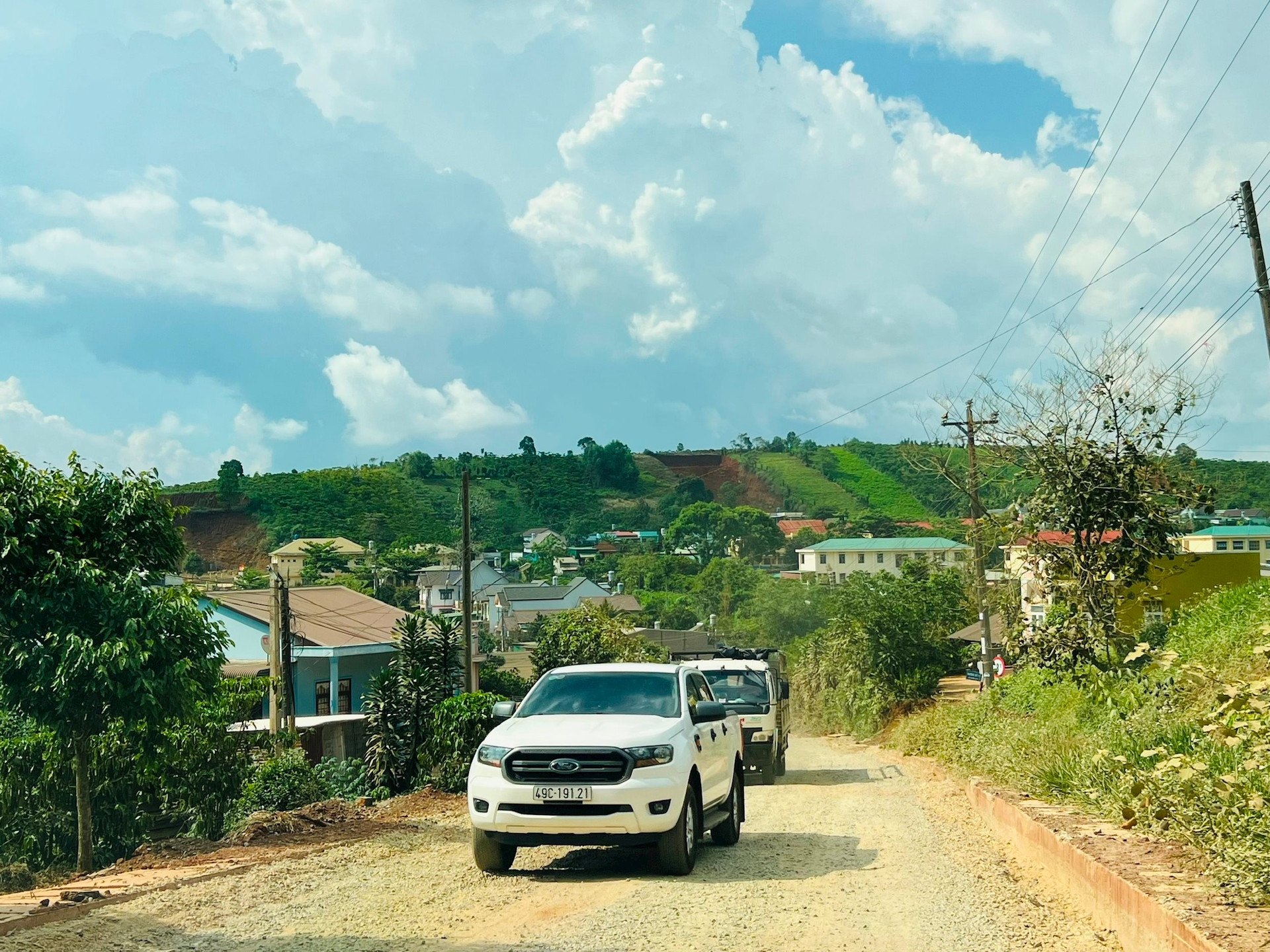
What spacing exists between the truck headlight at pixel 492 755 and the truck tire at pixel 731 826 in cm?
260

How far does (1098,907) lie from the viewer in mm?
7711

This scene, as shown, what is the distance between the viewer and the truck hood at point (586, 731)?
30.9ft

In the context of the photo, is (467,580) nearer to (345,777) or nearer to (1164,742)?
(345,777)

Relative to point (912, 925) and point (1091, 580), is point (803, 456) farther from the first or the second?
point (912, 925)

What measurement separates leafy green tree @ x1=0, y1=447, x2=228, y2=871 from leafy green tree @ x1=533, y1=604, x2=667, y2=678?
1828cm

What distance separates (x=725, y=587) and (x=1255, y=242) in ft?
222

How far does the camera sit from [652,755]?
30.7ft

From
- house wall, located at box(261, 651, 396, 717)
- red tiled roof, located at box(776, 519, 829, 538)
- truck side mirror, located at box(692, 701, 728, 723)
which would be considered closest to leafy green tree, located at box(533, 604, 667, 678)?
house wall, located at box(261, 651, 396, 717)

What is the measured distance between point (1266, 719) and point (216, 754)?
1576cm

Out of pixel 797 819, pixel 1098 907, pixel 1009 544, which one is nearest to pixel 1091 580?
pixel 1009 544

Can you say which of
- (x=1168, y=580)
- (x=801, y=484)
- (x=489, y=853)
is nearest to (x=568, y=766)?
(x=489, y=853)

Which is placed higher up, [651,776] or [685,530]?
[685,530]

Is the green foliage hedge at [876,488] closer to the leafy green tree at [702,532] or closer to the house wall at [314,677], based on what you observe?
the leafy green tree at [702,532]

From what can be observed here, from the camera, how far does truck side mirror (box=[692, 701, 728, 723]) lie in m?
10.5
